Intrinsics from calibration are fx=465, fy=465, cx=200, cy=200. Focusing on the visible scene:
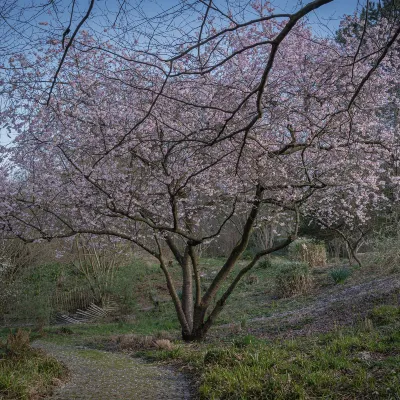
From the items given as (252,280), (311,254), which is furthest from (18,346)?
(311,254)

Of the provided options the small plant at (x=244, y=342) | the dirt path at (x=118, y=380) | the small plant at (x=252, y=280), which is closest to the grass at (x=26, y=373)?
the dirt path at (x=118, y=380)

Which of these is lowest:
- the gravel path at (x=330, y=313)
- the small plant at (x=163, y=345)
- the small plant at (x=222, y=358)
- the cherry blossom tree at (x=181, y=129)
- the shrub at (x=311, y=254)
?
the small plant at (x=163, y=345)

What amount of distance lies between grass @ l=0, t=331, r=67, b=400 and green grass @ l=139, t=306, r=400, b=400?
1.51m

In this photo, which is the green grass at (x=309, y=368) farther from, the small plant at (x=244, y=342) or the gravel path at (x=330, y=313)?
the gravel path at (x=330, y=313)

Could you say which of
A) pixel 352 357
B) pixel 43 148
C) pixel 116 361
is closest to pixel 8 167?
pixel 43 148

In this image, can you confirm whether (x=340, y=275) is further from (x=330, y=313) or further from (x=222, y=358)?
(x=222, y=358)

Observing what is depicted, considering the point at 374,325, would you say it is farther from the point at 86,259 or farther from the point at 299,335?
the point at 86,259

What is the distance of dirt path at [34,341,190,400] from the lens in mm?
4367

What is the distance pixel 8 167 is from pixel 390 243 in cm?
804

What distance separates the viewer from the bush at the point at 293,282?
36.9 feet

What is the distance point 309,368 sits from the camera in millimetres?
4117

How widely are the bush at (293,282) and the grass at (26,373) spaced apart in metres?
6.93

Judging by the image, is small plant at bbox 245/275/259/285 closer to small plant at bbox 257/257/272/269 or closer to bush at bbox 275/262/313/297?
small plant at bbox 257/257/272/269

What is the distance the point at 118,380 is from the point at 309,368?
6.60 feet
